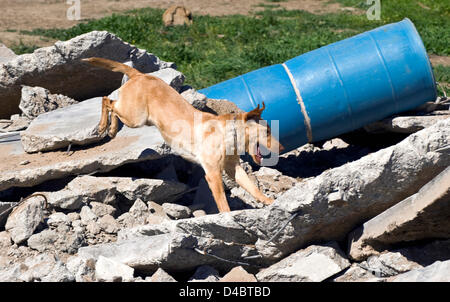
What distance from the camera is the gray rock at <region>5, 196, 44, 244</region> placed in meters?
5.20

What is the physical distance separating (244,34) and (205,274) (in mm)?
9435

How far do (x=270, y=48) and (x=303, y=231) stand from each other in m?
7.48

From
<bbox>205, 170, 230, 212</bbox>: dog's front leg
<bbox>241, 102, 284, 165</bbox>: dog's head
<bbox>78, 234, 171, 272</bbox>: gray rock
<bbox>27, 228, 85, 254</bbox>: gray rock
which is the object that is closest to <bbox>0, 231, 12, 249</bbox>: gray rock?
<bbox>27, 228, 85, 254</bbox>: gray rock

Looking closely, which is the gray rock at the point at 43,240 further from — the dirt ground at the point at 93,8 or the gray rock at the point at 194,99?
the dirt ground at the point at 93,8

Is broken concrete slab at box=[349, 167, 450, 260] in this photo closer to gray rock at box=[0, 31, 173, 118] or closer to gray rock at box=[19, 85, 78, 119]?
gray rock at box=[0, 31, 173, 118]

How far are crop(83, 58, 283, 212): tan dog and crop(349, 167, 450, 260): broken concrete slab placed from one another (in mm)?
1117

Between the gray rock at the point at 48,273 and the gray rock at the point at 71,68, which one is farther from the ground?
the gray rock at the point at 71,68

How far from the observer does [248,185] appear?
18.7 ft

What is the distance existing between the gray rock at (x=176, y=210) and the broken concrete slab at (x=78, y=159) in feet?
1.55

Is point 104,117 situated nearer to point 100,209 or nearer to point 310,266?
point 100,209

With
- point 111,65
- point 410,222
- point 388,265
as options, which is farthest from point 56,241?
point 410,222

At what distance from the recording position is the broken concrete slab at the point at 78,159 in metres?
5.58

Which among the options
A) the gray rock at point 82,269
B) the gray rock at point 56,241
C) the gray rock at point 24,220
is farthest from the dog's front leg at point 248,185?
the gray rock at point 24,220

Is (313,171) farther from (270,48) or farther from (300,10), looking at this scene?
(300,10)
